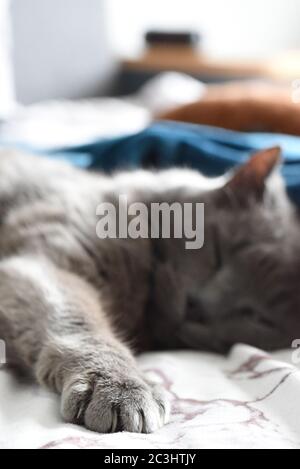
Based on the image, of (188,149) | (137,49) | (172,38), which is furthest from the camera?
(137,49)

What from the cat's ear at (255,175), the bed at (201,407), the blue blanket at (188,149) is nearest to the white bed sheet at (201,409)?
the bed at (201,407)

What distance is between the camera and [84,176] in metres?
1.31

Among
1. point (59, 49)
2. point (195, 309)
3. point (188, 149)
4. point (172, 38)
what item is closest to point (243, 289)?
point (195, 309)

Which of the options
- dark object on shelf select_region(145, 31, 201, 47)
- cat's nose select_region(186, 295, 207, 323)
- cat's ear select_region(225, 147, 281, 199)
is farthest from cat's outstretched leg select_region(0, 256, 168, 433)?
dark object on shelf select_region(145, 31, 201, 47)

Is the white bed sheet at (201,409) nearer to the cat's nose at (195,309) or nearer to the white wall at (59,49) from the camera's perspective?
the cat's nose at (195,309)

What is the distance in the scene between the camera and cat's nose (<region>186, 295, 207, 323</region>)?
106 centimetres

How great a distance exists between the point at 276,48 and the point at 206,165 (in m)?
2.95

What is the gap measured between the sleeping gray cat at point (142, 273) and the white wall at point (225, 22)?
294 centimetres

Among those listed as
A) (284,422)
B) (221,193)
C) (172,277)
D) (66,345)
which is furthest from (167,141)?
(284,422)

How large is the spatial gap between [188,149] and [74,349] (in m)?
0.70

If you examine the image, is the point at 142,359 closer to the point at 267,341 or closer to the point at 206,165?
the point at 267,341

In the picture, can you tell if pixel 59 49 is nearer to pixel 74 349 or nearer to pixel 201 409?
pixel 74 349

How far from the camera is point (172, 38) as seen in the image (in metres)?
3.87

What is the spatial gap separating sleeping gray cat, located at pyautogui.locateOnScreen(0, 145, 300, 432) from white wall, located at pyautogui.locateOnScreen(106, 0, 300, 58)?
116 inches
